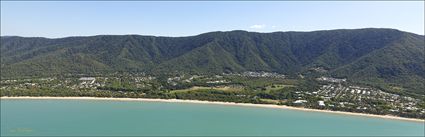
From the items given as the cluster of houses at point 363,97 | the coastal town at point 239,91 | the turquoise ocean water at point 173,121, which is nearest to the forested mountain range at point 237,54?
the cluster of houses at point 363,97

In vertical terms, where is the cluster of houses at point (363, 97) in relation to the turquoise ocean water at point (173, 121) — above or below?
above

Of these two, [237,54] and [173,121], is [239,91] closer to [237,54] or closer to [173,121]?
[173,121]

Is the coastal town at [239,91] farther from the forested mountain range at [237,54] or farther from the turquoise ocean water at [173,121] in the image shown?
the forested mountain range at [237,54]

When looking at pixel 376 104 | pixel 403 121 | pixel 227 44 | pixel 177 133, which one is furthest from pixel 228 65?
pixel 177 133

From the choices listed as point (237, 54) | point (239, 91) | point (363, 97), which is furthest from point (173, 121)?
point (237, 54)

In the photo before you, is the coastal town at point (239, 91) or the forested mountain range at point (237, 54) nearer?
the coastal town at point (239, 91)

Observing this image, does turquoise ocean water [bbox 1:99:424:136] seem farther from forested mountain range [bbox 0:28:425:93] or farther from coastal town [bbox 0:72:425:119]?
forested mountain range [bbox 0:28:425:93]
